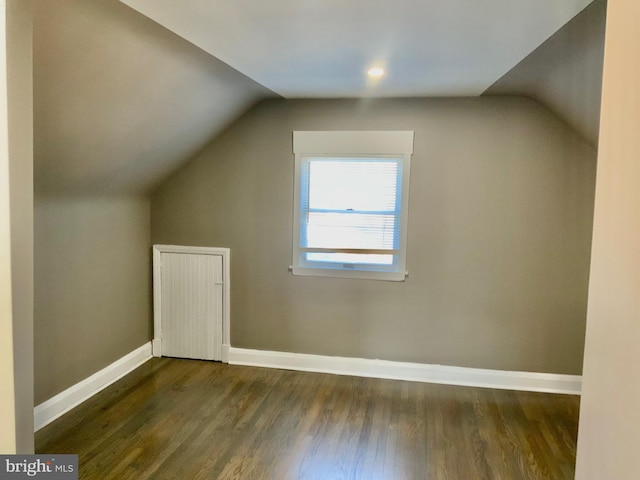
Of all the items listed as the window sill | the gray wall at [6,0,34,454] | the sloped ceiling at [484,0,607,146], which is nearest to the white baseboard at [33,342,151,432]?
the gray wall at [6,0,34,454]

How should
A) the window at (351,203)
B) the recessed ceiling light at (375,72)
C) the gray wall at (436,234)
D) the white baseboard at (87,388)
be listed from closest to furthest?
the recessed ceiling light at (375,72)
the white baseboard at (87,388)
the gray wall at (436,234)
the window at (351,203)

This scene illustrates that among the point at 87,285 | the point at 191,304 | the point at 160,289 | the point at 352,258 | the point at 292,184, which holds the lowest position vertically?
the point at 191,304

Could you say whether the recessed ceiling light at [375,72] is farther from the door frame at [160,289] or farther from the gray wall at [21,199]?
the door frame at [160,289]

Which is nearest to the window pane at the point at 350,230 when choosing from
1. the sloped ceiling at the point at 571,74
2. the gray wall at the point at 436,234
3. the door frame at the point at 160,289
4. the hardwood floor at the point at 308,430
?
the gray wall at the point at 436,234

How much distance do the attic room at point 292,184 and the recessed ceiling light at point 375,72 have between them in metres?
0.06

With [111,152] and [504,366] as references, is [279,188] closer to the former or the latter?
[111,152]

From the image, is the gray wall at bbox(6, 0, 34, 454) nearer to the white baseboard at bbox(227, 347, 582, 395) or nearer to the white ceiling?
the white ceiling

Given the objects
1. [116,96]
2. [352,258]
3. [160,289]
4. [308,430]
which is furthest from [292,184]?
[308,430]

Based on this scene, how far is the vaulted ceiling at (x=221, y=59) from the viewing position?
1.92m

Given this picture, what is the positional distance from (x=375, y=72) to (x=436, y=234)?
1.44 meters

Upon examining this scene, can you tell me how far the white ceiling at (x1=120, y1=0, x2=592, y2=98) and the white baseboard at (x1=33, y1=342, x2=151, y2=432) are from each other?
240 cm

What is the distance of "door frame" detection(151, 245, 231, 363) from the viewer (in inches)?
160

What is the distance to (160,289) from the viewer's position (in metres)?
4.18

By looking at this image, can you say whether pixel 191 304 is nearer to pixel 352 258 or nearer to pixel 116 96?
pixel 352 258
